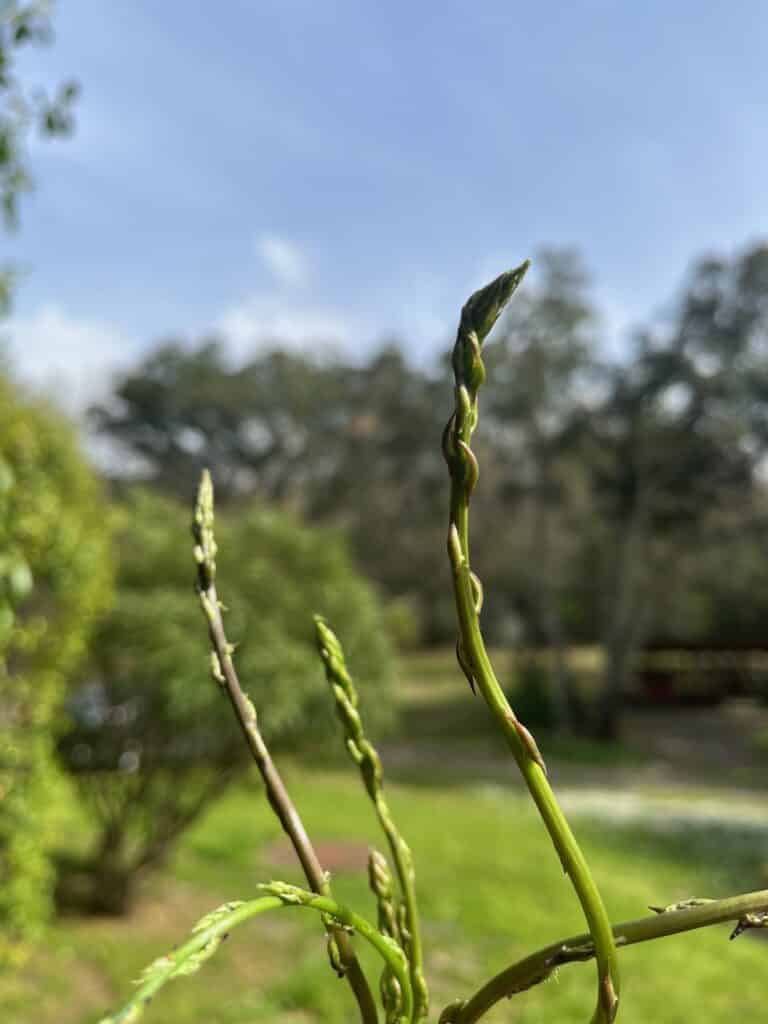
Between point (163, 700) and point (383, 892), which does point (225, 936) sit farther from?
Answer: point (163, 700)

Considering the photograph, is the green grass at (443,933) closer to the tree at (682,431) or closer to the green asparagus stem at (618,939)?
the green asparagus stem at (618,939)

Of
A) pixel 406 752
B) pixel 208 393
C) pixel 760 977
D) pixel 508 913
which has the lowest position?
pixel 760 977

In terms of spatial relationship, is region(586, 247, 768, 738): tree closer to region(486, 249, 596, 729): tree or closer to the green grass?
region(486, 249, 596, 729): tree

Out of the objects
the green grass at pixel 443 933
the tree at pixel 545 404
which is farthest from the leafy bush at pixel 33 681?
the tree at pixel 545 404

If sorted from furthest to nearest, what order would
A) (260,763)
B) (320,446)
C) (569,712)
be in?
(320,446), (569,712), (260,763)

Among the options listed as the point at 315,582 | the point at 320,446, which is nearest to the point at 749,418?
the point at 315,582

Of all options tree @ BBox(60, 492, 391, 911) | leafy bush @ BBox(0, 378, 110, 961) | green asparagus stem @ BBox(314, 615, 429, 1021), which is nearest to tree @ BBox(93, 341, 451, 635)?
tree @ BBox(60, 492, 391, 911)

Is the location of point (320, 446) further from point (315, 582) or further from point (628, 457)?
point (315, 582)
